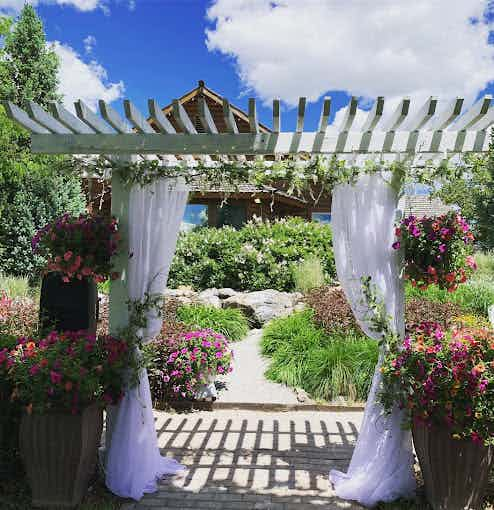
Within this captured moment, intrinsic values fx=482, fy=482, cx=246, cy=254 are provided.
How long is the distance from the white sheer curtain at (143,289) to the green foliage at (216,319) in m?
3.82

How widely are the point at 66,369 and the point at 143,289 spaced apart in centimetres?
86

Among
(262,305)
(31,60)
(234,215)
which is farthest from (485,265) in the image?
(31,60)

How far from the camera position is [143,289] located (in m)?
3.74

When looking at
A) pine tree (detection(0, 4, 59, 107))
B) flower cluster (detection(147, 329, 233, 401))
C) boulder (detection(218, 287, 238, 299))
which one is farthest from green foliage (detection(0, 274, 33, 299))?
pine tree (detection(0, 4, 59, 107))

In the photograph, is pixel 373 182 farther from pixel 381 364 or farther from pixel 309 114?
pixel 381 364

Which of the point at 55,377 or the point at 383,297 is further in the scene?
the point at 383,297

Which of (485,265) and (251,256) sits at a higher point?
(485,265)

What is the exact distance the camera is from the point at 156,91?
2.99 meters

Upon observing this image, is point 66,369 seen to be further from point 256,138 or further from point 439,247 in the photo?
point 439,247

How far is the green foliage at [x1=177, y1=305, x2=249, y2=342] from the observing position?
305 inches

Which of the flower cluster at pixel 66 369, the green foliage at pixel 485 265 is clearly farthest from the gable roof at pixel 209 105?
the flower cluster at pixel 66 369

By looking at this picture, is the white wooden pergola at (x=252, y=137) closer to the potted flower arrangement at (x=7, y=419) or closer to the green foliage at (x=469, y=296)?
the potted flower arrangement at (x=7, y=419)

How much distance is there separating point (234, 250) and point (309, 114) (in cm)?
780

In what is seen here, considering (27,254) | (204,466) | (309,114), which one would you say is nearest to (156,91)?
(309,114)
